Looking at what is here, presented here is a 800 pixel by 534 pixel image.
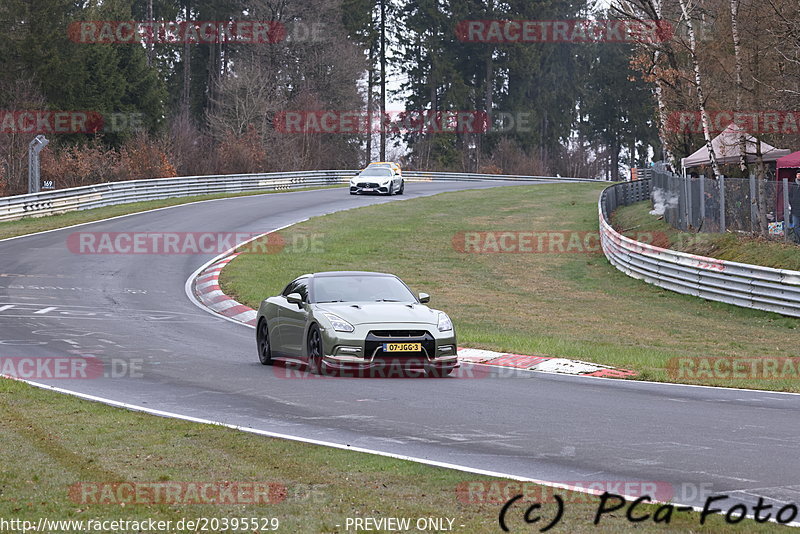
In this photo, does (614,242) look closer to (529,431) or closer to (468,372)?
(468,372)

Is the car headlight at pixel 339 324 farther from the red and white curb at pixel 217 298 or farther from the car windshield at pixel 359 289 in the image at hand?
the red and white curb at pixel 217 298

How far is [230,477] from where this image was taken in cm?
800

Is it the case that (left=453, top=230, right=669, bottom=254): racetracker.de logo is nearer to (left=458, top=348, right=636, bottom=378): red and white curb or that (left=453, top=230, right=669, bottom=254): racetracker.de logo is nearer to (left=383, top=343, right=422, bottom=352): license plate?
(left=458, top=348, right=636, bottom=378): red and white curb

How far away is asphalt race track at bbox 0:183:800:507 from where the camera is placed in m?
8.59

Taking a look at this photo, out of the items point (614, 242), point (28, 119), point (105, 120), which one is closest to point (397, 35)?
point (105, 120)

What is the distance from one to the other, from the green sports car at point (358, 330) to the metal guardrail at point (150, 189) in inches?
1028

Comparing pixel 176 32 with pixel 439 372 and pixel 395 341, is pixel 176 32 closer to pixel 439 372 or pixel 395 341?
pixel 439 372

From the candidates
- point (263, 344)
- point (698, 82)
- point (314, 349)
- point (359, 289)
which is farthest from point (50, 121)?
point (314, 349)

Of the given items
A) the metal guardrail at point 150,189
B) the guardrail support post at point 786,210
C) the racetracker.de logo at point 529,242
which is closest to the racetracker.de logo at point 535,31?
the metal guardrail at point 150,189

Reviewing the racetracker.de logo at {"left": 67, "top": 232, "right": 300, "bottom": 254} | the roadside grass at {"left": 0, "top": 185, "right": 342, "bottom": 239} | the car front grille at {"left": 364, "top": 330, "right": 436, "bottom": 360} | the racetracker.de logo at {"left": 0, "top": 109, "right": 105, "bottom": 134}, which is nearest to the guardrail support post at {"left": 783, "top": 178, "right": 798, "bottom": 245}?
the car front grille at {"left": 364, "top": 330, "right": 436, "bottom": 360}

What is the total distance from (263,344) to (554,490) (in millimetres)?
9046

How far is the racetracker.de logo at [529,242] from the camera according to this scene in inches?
1441

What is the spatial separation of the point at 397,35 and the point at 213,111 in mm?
22634

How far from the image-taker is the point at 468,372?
1505cm
